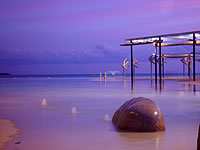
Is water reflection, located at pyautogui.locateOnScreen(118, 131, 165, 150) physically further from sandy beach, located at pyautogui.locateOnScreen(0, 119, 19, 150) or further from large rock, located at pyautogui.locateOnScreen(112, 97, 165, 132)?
sandy beach, located at pyautogui.locateOnScreen(0, 119, 19, 150)

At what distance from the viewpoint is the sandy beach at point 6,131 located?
5.88m

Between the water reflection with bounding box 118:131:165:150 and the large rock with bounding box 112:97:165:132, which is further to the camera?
the large rock with bounding box 112:97:165:132

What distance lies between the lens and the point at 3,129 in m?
7.02

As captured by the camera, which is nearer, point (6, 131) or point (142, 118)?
point (142, 118)

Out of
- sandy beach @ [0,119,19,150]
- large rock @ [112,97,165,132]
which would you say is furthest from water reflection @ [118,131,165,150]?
sandy beach @ [0,119,19,150]

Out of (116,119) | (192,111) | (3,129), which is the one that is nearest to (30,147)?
(3,129)

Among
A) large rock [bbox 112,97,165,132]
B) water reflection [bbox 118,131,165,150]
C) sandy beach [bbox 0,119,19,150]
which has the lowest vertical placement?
sandy beach [bbox 0,119,19,150]

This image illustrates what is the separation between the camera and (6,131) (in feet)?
22.3

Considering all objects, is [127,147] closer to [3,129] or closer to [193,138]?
[193,138]

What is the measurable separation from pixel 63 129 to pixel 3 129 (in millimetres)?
1327

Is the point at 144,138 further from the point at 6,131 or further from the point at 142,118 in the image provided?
the point at 6,131

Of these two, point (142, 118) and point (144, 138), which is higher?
point (142, 118)

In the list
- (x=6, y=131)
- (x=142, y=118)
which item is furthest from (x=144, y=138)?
(x=6, y=131)

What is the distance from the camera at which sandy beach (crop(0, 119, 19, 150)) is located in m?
5.88
